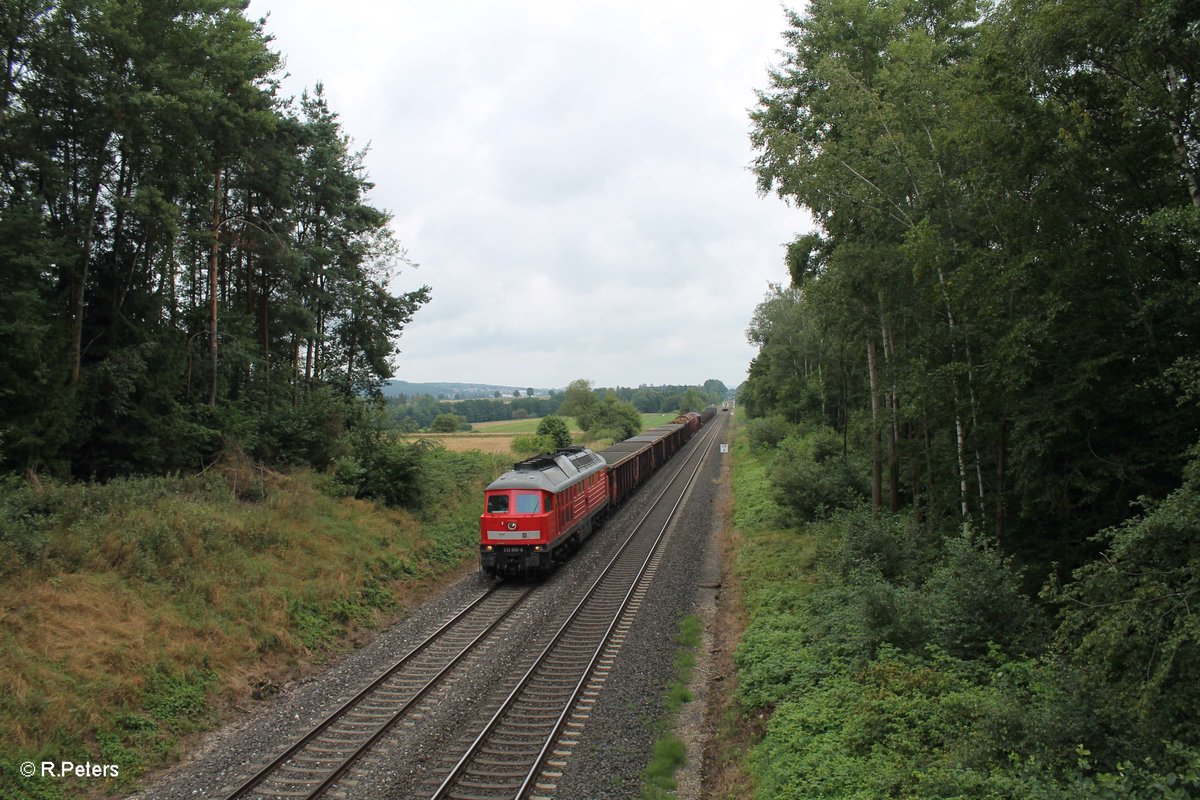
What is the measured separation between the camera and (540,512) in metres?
17.3

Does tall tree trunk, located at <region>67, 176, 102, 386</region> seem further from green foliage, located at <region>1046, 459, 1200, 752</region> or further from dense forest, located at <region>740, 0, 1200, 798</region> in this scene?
green foliage, located at <region>1046, 459, 1200, 752</region>

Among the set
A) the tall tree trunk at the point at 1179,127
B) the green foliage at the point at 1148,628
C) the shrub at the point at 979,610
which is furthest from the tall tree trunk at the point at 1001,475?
the green foliage at the point at 1148,628

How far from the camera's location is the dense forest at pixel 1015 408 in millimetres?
6230

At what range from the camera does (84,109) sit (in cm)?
1545

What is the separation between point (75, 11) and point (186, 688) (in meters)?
15.2

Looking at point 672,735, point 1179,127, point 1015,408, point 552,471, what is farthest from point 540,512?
point 1179,127

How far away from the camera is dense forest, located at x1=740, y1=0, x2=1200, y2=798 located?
20.4 ft

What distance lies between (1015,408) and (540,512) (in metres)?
11.3

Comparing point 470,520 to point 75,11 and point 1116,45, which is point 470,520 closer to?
point 75,11

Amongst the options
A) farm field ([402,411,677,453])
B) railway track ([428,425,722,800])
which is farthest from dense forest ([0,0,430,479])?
railway track ([428,425,722,800])

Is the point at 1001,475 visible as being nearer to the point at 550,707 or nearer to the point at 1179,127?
the point at 1179,127

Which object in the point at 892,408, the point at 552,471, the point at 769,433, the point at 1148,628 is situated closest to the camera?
the point at 1148,628

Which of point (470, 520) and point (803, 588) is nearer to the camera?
point (803, 588)

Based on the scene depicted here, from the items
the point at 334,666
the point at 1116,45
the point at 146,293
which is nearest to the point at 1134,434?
the point at 1116,45
